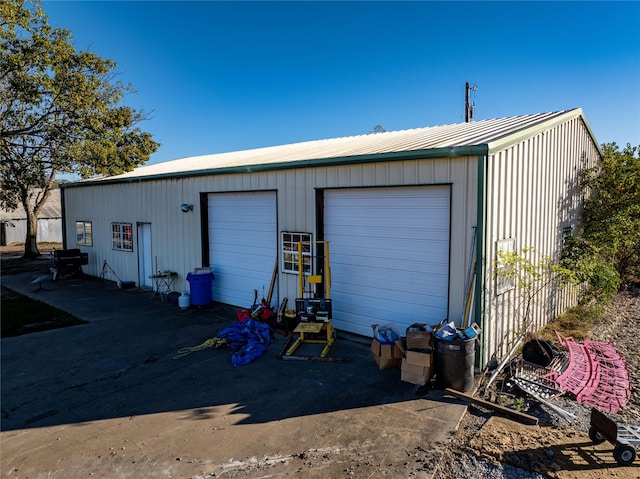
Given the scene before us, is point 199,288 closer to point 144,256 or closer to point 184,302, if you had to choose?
point 184,302

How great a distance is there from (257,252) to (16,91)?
39.8ft

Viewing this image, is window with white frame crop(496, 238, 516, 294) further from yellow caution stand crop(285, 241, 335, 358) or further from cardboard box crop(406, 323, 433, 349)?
yellow caution stand crop(285, 241, 335, 358)

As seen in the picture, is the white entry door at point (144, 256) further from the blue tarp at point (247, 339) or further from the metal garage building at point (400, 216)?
the blue tarp at point (247, 339)

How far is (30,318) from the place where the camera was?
31.5 ft

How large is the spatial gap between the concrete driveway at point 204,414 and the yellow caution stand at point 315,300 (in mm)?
282

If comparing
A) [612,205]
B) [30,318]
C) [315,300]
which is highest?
[612,205]

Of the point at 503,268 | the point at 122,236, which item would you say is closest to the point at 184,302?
the point at 122,236

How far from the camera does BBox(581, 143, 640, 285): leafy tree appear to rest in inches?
378

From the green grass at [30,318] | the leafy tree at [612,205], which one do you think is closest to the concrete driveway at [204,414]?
the green grass at [30,318]

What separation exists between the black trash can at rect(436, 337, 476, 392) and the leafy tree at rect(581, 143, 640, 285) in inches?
216

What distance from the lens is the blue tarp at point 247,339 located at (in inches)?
268

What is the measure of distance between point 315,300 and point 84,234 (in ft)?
42.2

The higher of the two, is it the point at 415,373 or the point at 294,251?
the point at 294,251

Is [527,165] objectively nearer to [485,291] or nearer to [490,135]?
[490,135]
